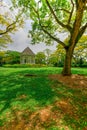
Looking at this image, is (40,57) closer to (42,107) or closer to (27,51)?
(27,51)

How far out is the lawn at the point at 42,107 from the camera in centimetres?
836

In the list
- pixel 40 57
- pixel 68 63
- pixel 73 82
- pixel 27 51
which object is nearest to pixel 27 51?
pixel 27 51

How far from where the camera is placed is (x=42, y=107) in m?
9.60

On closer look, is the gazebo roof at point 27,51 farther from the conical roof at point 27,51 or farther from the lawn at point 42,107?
the lawn at point 42,107

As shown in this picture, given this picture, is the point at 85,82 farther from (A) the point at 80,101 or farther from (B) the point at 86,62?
(B) the point at 86,62

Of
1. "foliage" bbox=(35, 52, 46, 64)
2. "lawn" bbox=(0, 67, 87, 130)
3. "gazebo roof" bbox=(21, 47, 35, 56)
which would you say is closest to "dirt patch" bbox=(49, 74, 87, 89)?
"lawn" bbox=(0, 67, 87, 130)

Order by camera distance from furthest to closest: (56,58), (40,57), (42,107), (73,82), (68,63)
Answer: (40,57) → (56,58) → (68,63) → (73,82) → (42,107)

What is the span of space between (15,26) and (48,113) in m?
23.4

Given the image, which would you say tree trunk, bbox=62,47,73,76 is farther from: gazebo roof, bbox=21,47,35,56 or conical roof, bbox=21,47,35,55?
conical roof, bbox=21,47,35,55

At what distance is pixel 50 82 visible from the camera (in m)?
14.0

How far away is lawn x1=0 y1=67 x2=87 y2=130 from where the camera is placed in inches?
329

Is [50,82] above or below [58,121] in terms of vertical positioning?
above

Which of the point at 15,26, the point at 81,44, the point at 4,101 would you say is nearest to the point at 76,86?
the point at 4,101

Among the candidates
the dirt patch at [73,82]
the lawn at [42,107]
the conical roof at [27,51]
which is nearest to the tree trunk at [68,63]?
the dirt patch at [73,82]
